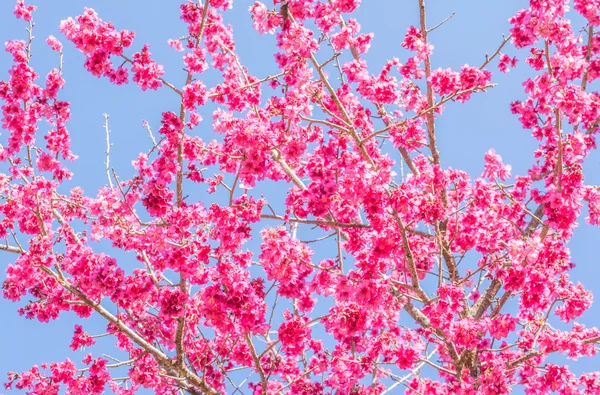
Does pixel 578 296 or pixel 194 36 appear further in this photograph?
pixel 194 36

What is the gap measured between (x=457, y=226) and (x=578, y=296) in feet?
5.46

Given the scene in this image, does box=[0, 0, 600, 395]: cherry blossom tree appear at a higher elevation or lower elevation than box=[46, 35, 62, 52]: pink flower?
lower

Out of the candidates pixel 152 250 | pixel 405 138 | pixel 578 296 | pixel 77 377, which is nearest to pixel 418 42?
pixel 405 138

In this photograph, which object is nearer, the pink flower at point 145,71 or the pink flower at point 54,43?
the pink flower at point 145,71

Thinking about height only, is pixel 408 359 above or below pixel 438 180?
below

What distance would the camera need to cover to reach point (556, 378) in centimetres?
698

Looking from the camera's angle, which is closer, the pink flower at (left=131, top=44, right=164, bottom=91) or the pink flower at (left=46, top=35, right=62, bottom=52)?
the pink flower at (left=131, top=44, right=164, bottom=91)

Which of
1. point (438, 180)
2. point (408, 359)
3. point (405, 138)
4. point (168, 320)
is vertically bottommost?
point (408, 359)

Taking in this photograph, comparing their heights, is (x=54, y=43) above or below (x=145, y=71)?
above

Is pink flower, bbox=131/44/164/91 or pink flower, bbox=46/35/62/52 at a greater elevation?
pink flower, bbox=46/35/62/52

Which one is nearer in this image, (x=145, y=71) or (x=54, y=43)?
(x=145, y=71)

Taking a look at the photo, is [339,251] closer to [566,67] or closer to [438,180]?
[438,180]

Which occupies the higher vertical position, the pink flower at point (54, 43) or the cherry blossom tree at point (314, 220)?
the pink flower at point (54, 43)

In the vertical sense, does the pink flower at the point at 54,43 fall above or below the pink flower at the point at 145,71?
above
